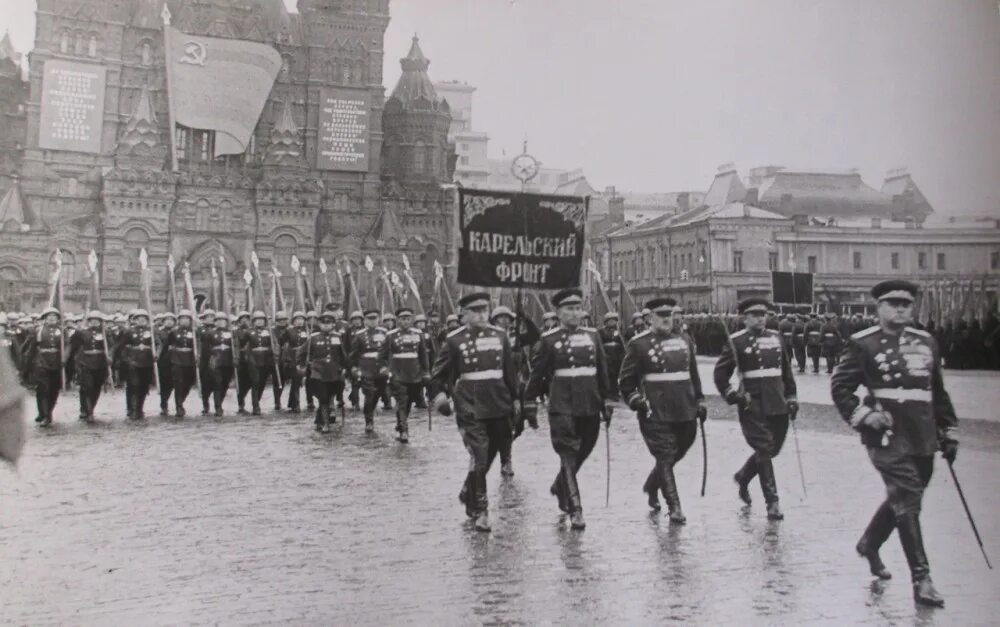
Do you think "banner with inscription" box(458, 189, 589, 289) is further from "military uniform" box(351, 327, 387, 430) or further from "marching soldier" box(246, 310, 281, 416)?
"marching soldier" box(246, 310, 281, 416)

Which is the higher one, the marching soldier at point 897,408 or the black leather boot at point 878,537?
the marching soldier at point 897,408

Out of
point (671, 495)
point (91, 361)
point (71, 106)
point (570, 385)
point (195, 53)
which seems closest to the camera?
point (671, 495)

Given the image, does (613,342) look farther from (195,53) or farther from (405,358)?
(195,53)

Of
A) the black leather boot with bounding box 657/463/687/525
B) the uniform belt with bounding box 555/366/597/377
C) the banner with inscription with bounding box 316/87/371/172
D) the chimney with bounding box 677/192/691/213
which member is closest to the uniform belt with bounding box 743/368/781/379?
the black leather boot with bounding box 657/463/687/525

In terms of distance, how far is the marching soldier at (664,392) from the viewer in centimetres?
732

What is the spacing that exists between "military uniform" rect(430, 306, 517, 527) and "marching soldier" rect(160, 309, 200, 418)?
959 cm

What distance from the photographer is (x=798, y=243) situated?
17.5 meters

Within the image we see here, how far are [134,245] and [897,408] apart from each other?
1785 inches

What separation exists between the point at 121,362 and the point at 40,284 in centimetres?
2872

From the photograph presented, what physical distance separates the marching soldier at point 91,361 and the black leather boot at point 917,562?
12912 mm

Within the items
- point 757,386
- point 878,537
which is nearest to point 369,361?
point 757,386

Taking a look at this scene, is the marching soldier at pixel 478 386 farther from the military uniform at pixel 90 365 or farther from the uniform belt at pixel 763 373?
the military uniform at pixel 90 365

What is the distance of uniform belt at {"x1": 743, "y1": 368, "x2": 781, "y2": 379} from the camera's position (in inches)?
314

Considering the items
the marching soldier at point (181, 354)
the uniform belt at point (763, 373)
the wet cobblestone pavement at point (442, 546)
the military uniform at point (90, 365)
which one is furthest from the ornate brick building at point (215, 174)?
the uniform belt at point (763, 373)
